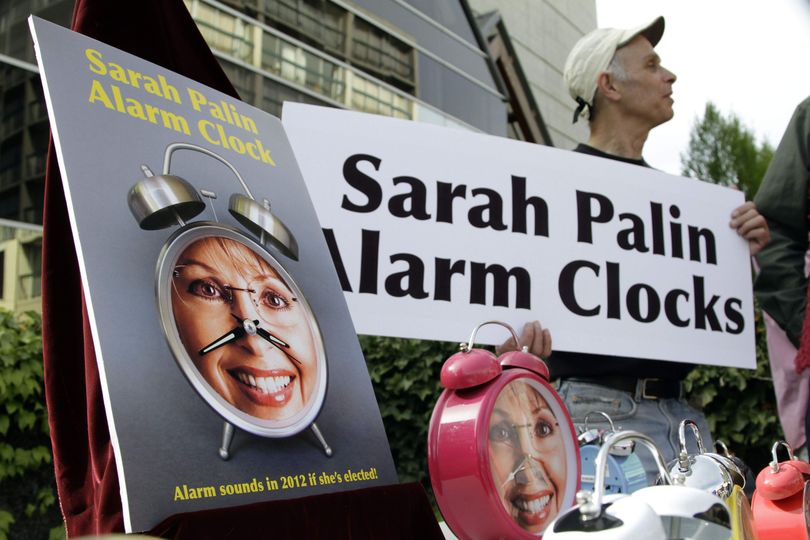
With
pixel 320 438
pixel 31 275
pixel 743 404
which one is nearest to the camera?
pixel 320 438

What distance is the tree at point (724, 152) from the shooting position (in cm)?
2256

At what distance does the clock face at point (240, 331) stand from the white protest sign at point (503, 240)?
32 centimetres

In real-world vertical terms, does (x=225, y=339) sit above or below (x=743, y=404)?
above

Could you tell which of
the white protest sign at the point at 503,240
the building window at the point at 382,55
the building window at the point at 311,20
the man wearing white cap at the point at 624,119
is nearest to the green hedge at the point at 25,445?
the white protest sign at the point at 503,240

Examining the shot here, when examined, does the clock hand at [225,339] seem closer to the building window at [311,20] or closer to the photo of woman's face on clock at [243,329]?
the photo of woman's face on clock at [243,329]

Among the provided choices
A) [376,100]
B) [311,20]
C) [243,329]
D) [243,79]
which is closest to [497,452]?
[243,329]

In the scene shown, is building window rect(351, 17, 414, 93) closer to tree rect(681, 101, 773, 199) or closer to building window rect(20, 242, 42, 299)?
building window rect(20, 242, 42, 299)

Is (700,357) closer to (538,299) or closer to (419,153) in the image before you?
(538,299)

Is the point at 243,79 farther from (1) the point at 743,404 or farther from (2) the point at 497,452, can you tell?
(2) the point at 497,452

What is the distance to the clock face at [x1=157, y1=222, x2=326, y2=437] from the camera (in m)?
0.77

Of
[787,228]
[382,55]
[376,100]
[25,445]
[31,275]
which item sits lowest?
[25,445]

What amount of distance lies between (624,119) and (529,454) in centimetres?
103

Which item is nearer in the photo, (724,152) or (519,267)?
(519,267)

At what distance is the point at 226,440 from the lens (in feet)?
2.49
